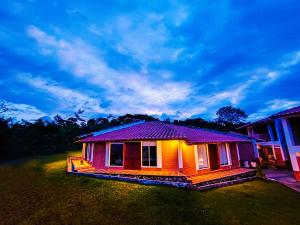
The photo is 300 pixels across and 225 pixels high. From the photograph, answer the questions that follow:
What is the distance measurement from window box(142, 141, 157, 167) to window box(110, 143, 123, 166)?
2.18 m

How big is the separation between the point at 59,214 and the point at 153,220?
3.65 metres

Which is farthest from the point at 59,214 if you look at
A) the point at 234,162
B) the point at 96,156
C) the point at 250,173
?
the point at 234,162

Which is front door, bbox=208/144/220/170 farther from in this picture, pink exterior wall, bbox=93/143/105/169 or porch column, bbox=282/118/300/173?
pink exterior wall, bbox=93/143/105/169

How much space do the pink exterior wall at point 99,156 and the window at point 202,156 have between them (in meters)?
8.63

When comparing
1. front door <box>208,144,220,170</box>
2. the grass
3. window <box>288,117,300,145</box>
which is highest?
window <box>288,117,300,145</box>

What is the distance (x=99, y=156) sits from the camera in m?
15.6

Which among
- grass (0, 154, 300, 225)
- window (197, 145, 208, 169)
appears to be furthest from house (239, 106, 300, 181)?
window (197, 145, 208, 169)

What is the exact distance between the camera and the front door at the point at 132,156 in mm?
14336

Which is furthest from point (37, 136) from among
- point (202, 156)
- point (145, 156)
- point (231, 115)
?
point (231, 115)

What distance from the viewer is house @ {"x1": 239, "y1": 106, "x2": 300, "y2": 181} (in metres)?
13.1

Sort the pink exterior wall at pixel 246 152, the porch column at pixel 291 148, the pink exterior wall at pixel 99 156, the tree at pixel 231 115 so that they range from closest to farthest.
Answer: the porch column at pixel 291 148 → the pink exterior wall at pixel 99 156 → the pink exterior wall at pixel 246 152 → the tree at pixel 231 115

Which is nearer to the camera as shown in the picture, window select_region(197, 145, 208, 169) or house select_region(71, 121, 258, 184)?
house select_region(71, 121, 258, 184)

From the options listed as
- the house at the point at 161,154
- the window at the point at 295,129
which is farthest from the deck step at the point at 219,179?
the window at the point at 295,129

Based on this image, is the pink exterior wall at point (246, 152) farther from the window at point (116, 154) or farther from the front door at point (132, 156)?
the window at point (116, 154)
